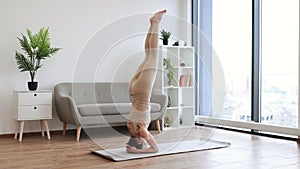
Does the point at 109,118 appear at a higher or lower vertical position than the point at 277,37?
lower

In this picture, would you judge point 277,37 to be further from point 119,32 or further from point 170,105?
point 119,32

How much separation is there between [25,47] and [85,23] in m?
1.04

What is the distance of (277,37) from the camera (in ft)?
15.3

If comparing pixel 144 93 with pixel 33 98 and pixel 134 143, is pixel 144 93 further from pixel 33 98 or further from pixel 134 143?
pixel 33 98

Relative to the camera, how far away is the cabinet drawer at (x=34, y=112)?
4.40 m

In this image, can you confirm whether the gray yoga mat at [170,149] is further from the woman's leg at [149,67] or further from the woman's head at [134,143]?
the woman's leg at [149,67]

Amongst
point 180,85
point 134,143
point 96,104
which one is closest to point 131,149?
point 134,143

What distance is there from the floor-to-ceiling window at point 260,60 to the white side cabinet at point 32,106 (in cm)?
207

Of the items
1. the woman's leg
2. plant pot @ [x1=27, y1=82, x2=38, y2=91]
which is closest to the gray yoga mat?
the woman's leg

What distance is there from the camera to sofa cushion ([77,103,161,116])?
438 centimetres

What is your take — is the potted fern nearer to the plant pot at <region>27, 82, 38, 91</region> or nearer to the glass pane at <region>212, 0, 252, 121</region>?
the plant pot at <region>27, 82, 38, 91</region>

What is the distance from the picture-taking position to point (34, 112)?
4.45 metres

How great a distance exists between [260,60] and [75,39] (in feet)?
8.10

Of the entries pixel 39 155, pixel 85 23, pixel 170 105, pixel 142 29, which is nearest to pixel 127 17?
pixel 85 23
